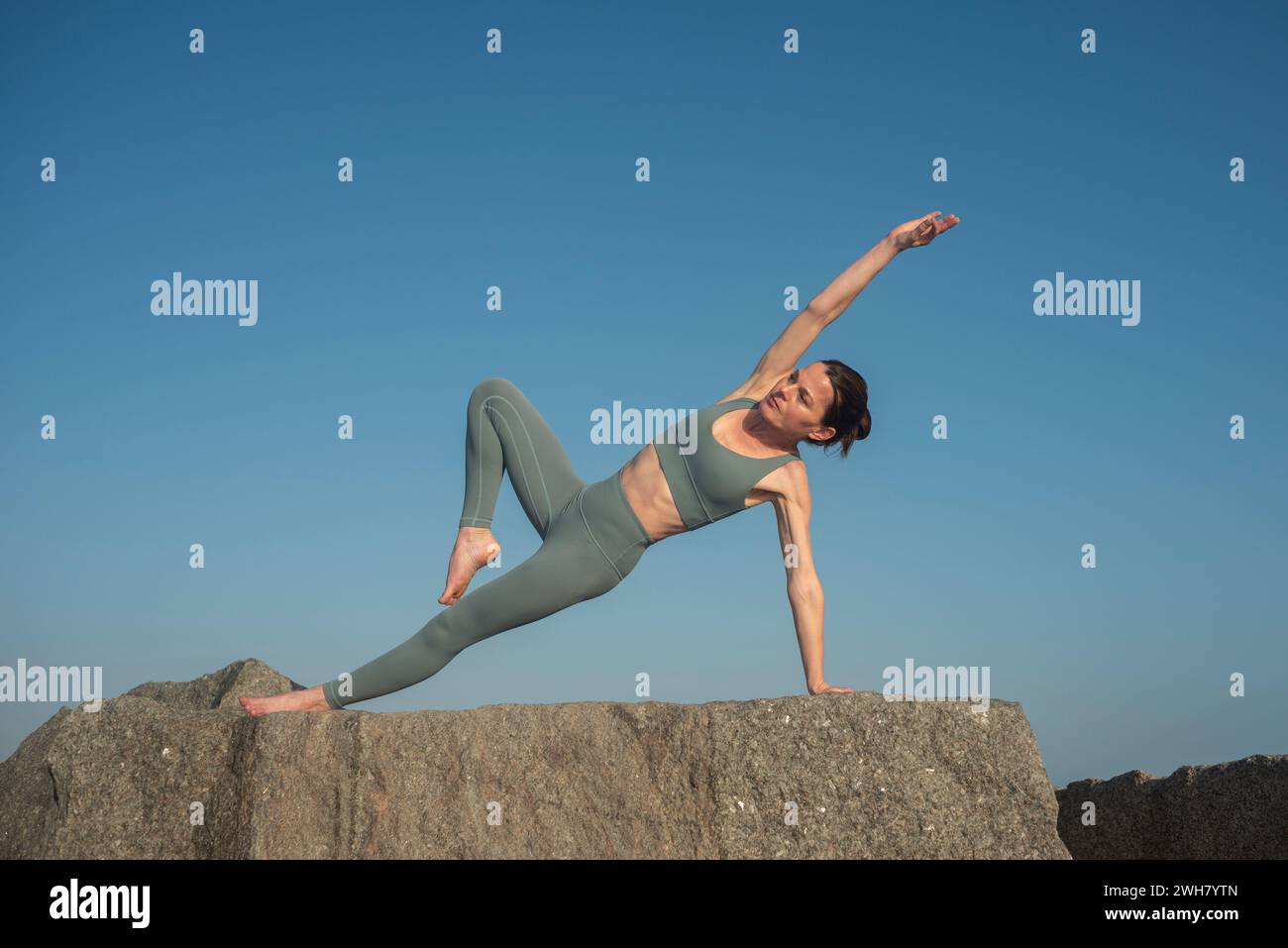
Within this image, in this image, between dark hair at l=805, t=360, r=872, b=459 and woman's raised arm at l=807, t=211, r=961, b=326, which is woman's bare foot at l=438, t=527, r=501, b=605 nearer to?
dark hair at l=805, t=360, r=872, b=459

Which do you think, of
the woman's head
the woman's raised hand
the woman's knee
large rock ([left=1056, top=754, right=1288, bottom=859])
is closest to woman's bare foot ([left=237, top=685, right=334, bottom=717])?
the woman's knee

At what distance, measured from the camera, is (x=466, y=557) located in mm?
5172

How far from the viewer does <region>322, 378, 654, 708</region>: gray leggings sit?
486 cm

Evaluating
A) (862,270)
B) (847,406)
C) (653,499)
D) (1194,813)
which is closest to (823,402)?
(847,406)

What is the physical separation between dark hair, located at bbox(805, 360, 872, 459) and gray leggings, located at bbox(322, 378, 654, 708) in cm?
104

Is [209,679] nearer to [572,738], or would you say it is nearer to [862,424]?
[572,738]

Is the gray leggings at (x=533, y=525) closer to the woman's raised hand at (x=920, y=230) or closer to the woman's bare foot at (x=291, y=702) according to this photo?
the woman's bare foot at (x=291, y=702)

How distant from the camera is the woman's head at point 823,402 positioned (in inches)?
193

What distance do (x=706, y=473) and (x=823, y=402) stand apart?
2.07ft

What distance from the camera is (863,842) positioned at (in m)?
4.27

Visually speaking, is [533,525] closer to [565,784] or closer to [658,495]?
[658,495]

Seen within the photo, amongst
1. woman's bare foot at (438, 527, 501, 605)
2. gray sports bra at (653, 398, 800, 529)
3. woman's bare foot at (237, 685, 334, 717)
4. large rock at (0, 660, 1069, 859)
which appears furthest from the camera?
woman's bare foot at (438, 527, 501, 605)

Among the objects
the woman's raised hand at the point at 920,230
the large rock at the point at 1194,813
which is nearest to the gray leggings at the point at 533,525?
the woman's raised hand at the point at 920,230
